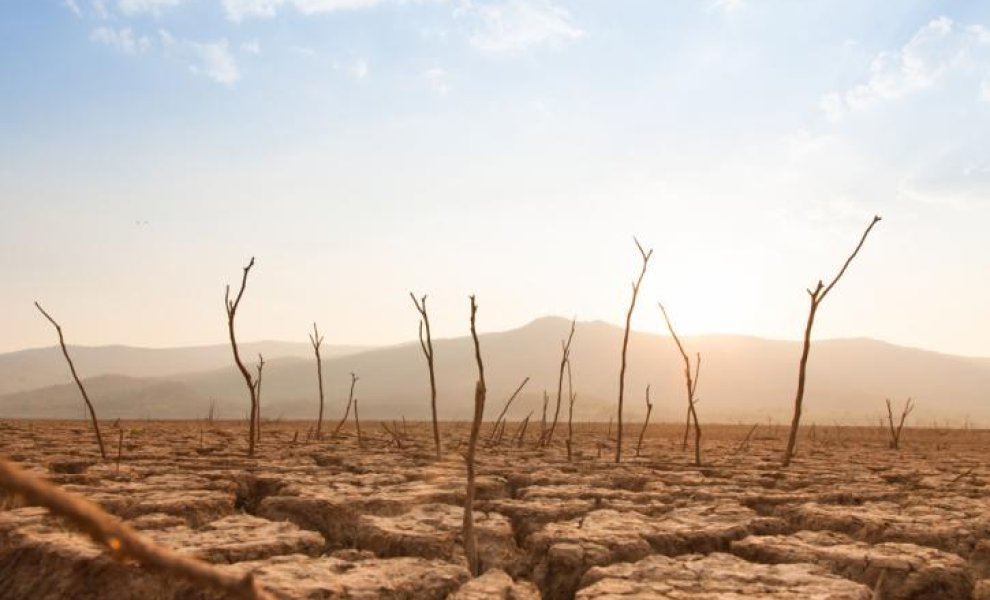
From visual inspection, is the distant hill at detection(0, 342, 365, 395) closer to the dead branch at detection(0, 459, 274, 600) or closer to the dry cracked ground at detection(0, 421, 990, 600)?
the dry cracked ground at detection(0, 421, 990, 600)

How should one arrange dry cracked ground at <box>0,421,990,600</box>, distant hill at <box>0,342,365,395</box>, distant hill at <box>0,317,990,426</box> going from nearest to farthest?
dry cracked ground at <box>0,421,990,600</box> < distant hill at <box>0,317,990,426</box> < distant hill at <box>0,342,365,395</box>

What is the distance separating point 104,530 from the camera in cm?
81

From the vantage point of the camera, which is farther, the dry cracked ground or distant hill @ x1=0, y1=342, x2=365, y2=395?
distant hill @ x1=0, y1=342, x2=365, y2=395

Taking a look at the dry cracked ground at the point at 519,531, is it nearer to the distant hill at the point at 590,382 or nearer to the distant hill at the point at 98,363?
the distant hill at the point at 590,382

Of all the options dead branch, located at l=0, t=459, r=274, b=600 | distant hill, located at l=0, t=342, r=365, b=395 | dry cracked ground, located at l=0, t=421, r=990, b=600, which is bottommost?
dry cracked ground, located at l=0, t=421, r=990, b=600

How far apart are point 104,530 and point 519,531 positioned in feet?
11.3

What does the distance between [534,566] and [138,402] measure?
60874 millimetres

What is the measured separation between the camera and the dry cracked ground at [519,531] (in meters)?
2.81

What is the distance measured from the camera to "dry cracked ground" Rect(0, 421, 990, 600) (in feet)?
9.21

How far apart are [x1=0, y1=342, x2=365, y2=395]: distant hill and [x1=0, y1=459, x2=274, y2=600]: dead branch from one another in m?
130

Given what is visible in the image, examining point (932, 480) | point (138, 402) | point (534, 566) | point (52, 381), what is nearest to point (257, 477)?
point (534, 566)

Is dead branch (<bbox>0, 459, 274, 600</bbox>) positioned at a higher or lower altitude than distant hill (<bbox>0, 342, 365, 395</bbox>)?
lower

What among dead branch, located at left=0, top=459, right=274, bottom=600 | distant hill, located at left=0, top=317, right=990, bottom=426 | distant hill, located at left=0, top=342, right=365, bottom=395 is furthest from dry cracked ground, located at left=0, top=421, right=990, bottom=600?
distant hill, located at left=0, top=342, right=365, bottom=395

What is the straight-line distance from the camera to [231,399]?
239 ft
